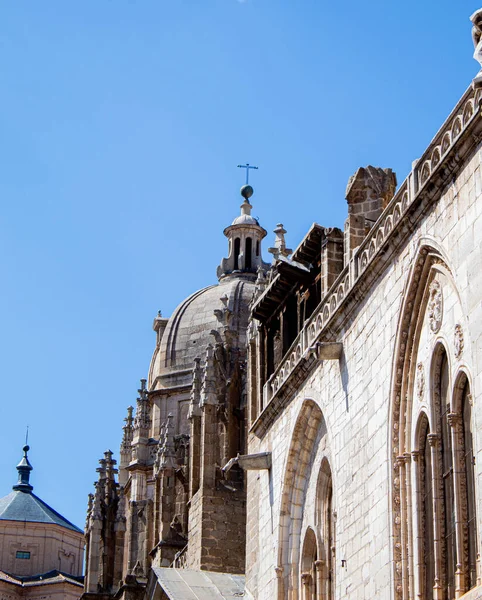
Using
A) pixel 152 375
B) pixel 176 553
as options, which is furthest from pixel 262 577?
pixel 152 375

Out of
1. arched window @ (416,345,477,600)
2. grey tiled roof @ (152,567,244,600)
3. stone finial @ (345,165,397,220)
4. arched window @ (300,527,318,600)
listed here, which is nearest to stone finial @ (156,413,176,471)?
grey tiled roof @ (152,567,244,600)

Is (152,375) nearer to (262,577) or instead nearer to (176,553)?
(176,553)

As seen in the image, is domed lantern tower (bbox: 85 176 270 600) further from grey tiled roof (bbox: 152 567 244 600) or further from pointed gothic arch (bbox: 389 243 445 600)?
pointed gothic arch (bbox: 389 243 445 600)

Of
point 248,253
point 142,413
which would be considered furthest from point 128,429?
point 248,253

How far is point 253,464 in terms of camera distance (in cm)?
2681

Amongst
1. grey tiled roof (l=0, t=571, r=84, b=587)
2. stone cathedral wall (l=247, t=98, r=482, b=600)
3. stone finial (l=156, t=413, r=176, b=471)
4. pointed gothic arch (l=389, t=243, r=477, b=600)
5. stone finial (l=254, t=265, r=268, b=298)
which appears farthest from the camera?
grey tiled roof (l=0, t=571, r=84, b=587)

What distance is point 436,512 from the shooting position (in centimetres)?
1867

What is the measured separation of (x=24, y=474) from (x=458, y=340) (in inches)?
2157

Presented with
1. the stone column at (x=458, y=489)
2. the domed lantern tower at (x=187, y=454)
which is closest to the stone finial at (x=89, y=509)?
the domed lantern tower at (x=187, y=454)

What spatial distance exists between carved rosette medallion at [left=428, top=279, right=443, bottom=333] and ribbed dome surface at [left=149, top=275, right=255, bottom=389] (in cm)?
3120

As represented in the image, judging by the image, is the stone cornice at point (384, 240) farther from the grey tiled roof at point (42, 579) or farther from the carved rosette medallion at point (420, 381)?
the grey tiled roof at point (42, 579)

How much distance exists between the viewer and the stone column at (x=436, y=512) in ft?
Result: 60.1

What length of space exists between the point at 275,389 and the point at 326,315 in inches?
129

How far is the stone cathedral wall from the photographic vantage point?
1800cm
